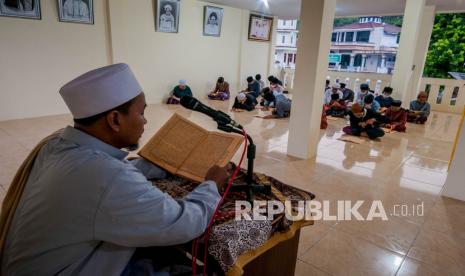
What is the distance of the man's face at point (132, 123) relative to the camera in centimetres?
95

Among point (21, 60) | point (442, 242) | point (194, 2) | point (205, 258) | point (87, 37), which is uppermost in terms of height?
point (194, 2)

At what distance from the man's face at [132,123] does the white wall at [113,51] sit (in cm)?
504

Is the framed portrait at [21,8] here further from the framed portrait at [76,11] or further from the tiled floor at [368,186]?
the tiled floor at [368,186]

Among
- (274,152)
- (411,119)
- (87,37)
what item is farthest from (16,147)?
(411,119)

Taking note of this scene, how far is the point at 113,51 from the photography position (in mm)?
5906

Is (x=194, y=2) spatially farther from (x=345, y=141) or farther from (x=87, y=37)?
(x=345, y=141)

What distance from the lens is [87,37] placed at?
5.54m

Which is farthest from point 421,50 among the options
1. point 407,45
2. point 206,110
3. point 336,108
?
point 206,110

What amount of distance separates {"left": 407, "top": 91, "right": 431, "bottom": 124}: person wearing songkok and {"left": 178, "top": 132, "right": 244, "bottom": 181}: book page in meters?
6.37

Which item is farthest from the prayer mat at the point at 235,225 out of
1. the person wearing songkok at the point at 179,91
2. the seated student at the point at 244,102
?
the person wearing songkok at the point at 179,91

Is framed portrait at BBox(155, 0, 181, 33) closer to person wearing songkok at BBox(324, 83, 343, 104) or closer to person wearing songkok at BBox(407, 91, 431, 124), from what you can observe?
person wearing songkok at BBox(324, 83, 343, 104)

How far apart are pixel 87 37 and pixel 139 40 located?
1.09 metres

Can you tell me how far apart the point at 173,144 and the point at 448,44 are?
473 inches

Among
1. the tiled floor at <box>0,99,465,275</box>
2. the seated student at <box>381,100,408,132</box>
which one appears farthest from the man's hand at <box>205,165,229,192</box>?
the seated student at <box>381,100,408,132</box>
